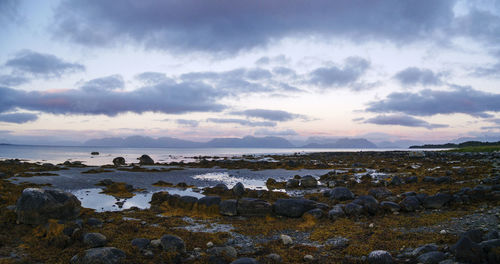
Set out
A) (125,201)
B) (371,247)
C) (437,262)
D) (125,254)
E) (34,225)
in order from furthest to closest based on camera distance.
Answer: (125,201) → (34,225) → (371,247) → (125,254) → (437,262)

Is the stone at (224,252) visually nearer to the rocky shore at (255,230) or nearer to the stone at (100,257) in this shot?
the rocky shore at (255,230)

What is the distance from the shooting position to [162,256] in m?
7.57

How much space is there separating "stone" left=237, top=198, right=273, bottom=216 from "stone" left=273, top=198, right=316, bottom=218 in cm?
41

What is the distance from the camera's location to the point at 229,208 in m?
13.0

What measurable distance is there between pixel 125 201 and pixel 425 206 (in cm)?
1652

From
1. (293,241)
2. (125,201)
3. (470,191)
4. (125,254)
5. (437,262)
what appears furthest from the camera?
(125,201)

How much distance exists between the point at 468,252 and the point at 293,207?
7.31 meters

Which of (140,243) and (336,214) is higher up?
(140,243)

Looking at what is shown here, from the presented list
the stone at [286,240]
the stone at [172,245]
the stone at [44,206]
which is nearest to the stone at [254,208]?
the stone at [286,240]

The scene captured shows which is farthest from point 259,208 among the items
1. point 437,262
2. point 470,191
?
point 470,191

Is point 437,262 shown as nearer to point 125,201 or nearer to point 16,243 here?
point 16,243

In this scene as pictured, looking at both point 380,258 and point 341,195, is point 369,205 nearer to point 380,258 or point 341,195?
point 341,195

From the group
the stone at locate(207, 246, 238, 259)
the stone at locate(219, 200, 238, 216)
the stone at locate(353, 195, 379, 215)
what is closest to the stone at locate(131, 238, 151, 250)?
the stone at locate(207, 246, 238, 259)

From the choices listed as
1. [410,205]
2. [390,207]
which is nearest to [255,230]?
[390,207]
